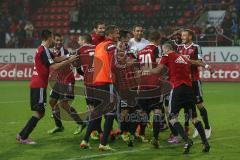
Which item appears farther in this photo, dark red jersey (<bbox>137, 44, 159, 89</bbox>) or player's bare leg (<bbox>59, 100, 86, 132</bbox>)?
player's bare leg (<bbox>59, 100, 86, 132</bbox>)

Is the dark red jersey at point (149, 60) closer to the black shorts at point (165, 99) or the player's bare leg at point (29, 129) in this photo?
the black shorts at point (165, 99)

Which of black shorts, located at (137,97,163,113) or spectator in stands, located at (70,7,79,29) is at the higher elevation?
spectator in stands, located at (70,7,79,29)

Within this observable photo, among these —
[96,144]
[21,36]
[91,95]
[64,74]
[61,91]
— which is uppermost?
[21,36]

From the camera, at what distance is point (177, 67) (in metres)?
10.3

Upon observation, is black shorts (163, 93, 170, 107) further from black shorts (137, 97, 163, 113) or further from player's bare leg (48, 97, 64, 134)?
player's bare leg (48, 97, 64, 134)

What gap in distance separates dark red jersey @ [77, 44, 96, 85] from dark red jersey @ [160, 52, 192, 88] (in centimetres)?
190

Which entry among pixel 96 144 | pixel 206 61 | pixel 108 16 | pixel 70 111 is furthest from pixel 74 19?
pixel 96 144

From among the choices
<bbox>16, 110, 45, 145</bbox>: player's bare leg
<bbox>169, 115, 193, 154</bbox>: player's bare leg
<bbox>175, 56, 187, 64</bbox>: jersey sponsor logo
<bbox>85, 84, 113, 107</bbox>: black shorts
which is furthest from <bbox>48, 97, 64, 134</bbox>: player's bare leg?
<bbox>175, 56, 187, 64</bbox>: jersey sponsor logo

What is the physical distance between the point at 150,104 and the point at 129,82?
1188 millimetres

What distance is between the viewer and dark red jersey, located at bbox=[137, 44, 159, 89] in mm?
11414

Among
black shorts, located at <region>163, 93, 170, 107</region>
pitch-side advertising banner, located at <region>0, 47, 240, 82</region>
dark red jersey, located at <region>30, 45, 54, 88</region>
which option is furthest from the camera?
pitch-side advertising banner, located at <region>0, 47, 240, 82</region>

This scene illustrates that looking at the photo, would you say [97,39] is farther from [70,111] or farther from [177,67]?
[70,111]

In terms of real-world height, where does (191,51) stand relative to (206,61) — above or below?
above

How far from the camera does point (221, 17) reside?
3388 cm
